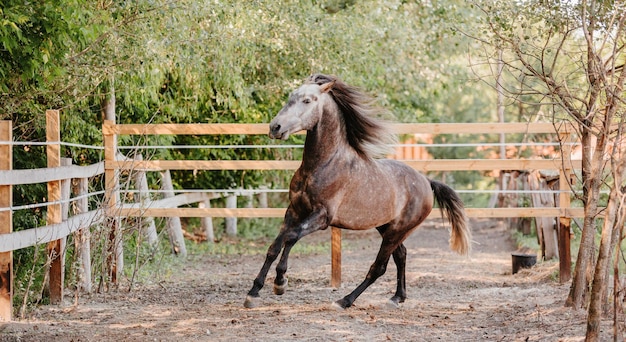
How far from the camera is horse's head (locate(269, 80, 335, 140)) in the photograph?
636 centimetres

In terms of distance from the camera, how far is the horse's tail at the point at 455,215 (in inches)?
324

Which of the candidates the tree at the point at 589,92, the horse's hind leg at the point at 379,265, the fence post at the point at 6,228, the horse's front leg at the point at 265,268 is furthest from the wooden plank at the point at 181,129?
the tree at the point at 589,92

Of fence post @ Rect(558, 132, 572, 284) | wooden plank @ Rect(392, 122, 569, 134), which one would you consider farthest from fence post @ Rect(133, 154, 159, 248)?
fence post @ Rect(558, 132, 572, 284)

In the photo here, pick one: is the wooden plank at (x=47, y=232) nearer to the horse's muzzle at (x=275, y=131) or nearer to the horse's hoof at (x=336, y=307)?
the horse's muzzle at (x=275, y=131)

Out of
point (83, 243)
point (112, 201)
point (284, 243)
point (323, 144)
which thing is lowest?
point (83, 243)

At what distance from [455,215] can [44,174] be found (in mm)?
3982

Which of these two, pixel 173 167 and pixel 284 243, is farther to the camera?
pixel 173 167

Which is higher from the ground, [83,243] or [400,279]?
[83,243]

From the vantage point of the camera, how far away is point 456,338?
6004mm

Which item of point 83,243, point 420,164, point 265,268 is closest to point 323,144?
point 265,268

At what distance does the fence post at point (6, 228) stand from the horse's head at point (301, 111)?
6.58 ft

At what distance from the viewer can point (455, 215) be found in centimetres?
824

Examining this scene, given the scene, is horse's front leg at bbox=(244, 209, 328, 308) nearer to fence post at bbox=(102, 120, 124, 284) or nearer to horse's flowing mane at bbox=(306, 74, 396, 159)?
horse's flowing mane at bbox=(306, 74, 396, 159)

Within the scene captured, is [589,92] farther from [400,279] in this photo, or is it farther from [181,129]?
[181,129]
